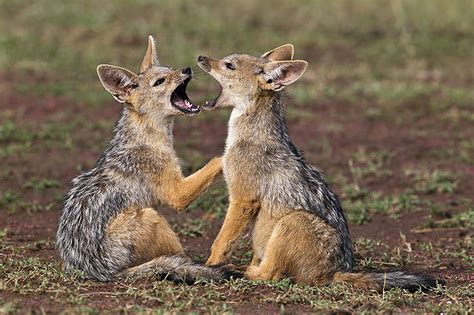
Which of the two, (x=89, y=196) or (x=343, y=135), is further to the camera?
(x=343, y=135)

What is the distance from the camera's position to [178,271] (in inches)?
306

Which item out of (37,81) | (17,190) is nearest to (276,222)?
(17,190)

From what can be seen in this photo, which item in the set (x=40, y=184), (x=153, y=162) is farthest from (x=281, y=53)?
(x=40, y=184)

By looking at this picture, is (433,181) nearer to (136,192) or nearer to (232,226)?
(232,226)

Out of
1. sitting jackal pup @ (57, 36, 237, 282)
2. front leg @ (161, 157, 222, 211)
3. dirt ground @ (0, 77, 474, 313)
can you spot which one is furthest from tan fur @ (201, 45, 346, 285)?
dirt ground @ (0, 77, 474, 313)

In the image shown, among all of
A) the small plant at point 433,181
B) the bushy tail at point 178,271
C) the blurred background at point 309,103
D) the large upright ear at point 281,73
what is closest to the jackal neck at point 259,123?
the large upright ear at point 281,73

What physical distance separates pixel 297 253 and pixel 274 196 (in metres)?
0.59

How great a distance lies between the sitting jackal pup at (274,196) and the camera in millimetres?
7973

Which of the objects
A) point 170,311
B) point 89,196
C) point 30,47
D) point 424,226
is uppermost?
point 30,47

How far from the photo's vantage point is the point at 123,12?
20.2 metres

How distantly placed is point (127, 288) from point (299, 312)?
1398mm

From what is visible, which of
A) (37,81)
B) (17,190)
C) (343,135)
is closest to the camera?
(17,190)

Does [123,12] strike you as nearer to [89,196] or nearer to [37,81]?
[37,81]

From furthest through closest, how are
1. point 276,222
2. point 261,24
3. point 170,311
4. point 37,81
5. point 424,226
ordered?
point 261,24 < point 37,81 < point 424,226 < point 276,222 < point 170,311
